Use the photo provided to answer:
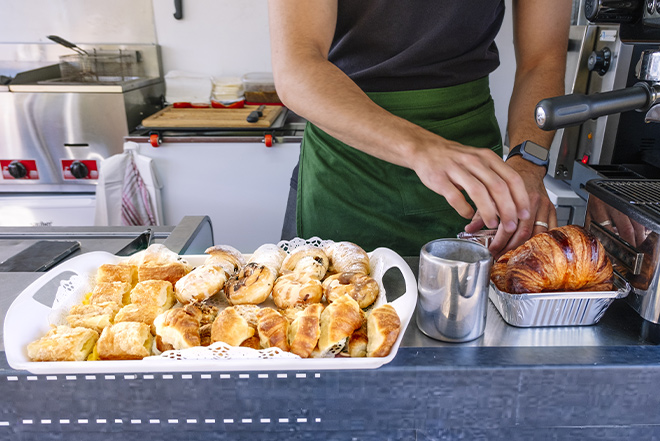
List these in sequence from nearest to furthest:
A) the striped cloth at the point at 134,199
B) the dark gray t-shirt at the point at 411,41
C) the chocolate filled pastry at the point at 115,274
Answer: the chocolate filled pastry at the point at 115,274, the dark gray t-shirt at the point at 411,41, the striped cloth at the point at 134,199

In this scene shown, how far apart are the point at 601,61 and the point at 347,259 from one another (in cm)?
153

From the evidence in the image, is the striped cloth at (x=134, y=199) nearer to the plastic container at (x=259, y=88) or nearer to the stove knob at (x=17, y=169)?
the stove knob at (x=17, y=169)

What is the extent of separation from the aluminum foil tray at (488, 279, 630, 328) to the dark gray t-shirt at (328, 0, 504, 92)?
74 cm

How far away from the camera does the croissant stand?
2.42 feet

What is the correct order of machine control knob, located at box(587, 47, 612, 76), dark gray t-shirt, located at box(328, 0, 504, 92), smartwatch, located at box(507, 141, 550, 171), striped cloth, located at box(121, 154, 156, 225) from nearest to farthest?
1. smartwatch, located at box(507, 141, 550, 171)
2. dark gray t-shirt, located at box(328, 0, 504, 92)
3. machine control knob, located at box(587, 47, 612, 76)
4. striped cloth, located at box(121, 154, 156, 225)

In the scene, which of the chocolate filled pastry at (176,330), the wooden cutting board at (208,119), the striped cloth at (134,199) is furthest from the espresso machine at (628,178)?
the striped cloth at (134,199)

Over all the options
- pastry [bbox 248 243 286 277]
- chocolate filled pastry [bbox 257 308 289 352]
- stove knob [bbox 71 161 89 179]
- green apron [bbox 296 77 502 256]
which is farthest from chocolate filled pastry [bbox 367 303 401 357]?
stove knob [bbox 71 161 89 179]

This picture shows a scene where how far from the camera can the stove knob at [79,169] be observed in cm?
264

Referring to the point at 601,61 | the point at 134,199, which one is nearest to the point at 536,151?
the point at 601,61

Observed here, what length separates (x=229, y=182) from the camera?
8.57ft

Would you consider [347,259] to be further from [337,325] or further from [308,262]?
[337,325]

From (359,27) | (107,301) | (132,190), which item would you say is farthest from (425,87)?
(132,190)

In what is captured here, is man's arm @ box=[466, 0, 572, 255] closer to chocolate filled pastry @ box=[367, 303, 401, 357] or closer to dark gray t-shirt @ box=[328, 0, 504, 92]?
dark gray t-shirt @ box=[328, 0, 504, 92]

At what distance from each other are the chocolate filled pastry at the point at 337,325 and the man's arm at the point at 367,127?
0.82ft
